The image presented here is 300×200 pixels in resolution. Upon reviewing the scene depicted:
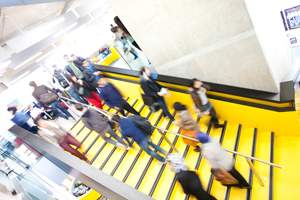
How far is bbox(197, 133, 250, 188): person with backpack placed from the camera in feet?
11.7

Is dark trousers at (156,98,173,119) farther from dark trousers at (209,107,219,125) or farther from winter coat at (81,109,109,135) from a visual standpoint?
Result: winter coat at (81,109,109,135)

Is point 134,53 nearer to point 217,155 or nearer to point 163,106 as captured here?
point 163,106

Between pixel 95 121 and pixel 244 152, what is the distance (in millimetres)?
3364

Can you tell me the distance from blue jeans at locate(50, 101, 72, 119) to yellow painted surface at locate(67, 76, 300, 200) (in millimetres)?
3196

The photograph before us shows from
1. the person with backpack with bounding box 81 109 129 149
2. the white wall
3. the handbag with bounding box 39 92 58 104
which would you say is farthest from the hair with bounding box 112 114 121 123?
the white wall

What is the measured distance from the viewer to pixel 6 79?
12203 mm

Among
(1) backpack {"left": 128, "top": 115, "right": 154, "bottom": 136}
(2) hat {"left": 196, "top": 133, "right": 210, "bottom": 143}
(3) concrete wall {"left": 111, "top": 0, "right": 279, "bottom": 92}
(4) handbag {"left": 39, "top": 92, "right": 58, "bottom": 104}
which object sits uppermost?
(3) concrete wall {"left": 111, "top": 0, "right": 279, "bottom": 92}

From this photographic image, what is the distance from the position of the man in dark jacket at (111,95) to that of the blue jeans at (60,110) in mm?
3071

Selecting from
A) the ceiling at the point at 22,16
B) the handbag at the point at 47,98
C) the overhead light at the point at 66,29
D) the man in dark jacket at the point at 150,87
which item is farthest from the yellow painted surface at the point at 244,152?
the overhead light at the point at 66,29

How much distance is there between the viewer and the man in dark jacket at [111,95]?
583cm

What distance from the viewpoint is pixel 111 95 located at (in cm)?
601

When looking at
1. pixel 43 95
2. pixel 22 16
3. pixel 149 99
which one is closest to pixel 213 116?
pixel 149 99

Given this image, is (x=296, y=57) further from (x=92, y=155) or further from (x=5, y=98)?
(x=5, y=98)

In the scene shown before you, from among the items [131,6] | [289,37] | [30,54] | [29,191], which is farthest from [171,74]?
[30,54]
